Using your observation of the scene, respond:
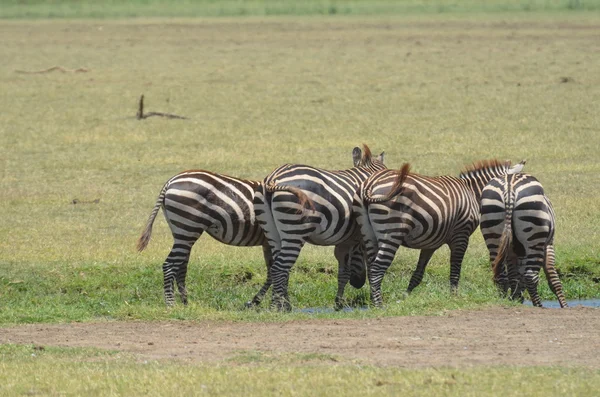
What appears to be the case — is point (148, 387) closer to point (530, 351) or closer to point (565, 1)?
point (530, 351)

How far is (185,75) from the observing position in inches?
1332

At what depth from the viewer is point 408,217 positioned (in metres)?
11.2

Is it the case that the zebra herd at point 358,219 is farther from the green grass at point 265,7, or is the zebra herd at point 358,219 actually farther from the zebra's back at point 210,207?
the green grass at point 265,7

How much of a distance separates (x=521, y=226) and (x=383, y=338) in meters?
2.74

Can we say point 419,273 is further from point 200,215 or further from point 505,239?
point 200,215

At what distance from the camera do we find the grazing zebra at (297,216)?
36.5 ft

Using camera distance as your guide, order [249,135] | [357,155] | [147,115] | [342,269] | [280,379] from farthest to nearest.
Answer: [147,115], [249,135], [357,155], [342,269], [280,379]

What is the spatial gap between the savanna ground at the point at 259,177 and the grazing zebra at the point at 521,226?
18.9 inches

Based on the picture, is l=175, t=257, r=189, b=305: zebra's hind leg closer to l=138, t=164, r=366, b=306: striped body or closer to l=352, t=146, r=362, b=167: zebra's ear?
l=138, t=164, r=366, b=306: striped body

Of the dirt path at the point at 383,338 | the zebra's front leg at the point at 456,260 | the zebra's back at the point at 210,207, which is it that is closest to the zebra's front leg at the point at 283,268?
the zebra's back at the point at 210,207

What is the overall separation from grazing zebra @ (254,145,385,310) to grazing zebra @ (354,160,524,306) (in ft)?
0.70

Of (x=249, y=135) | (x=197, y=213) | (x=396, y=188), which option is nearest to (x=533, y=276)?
(x=396, y=188)

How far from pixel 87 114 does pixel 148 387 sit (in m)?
19.0

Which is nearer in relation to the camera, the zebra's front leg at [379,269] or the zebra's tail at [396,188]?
the zebra's tail at [396,188]
